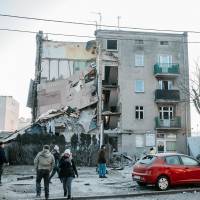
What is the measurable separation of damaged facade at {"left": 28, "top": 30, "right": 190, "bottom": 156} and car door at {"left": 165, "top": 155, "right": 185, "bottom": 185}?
87.8 ft

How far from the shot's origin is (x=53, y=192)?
1530 centimetres

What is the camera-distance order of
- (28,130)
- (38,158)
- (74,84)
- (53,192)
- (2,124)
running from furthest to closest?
(2,124) < (74,84) < (28,130) < (53,192) < (38,158)

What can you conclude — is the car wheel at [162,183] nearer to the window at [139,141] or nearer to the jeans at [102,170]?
the jeans at [102,170]

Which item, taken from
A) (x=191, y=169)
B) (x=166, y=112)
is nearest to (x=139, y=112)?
(x=166, y=112)

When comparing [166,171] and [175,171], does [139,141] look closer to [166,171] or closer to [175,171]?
[175,171]

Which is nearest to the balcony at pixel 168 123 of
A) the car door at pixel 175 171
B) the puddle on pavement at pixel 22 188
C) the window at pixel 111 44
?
the window at pixel 111 44

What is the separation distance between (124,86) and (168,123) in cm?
656

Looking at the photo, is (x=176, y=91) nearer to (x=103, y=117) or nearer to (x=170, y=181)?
(x=103, y=117)

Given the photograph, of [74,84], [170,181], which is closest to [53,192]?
[170,181]

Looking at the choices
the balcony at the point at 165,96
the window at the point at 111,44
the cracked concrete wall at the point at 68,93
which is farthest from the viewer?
the window at the point at 111,44

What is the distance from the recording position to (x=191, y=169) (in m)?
16.2

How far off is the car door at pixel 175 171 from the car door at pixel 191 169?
21cm

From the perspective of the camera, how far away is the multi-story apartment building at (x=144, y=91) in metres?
44.7

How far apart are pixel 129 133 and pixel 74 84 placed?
8.29 m
